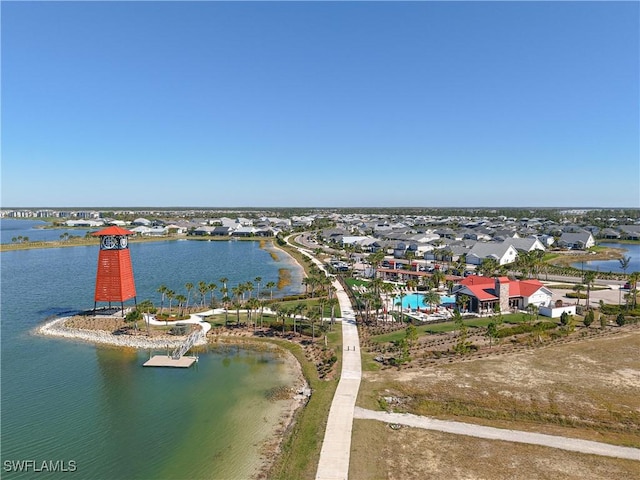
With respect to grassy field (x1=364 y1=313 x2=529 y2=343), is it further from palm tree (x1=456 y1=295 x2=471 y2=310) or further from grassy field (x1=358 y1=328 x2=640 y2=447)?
grassy field (x1=358 y1=328 x2=640 y2=447)

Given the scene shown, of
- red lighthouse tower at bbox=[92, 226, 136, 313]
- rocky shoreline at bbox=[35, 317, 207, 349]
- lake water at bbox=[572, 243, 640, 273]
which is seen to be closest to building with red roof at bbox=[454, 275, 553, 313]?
rocky shoreline at bbox=[35, 317, 207, 349]

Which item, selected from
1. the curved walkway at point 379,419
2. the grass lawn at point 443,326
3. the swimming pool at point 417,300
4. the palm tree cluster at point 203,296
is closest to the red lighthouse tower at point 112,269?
the palm tree cluster at point 203,296

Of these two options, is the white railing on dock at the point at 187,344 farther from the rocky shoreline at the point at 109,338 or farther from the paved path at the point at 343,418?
the paved path at the point at 343,418

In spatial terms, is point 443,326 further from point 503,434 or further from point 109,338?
point 109,338

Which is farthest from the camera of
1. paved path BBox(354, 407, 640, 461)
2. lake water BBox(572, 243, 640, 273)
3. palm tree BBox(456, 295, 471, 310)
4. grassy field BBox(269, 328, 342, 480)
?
lake water BBox(572, 243, 640, 273)

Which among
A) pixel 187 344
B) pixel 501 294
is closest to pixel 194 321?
pixel 187 344

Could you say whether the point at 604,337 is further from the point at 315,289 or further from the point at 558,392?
the point at 315,289
